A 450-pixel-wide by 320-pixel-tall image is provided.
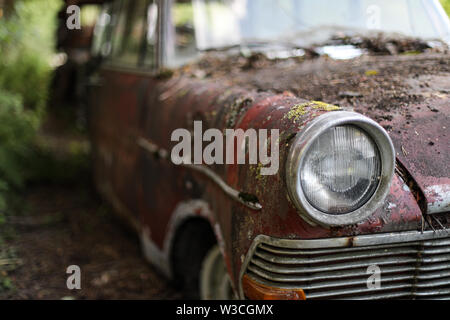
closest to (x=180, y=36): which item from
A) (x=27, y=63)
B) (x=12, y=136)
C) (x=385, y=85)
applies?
(x=385, y=85)

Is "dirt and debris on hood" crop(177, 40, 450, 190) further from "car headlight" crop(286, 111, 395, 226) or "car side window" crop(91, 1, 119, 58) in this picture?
"car side window" crop(91, 1, 119, 58)

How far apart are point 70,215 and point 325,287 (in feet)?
10.2

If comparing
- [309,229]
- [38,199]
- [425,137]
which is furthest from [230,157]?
[38,199]

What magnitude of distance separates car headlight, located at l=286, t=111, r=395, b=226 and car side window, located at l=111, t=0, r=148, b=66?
197cm

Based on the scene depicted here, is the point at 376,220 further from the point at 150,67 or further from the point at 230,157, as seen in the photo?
the point at 150,67

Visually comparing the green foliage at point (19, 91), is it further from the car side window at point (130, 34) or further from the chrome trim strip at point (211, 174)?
the chrome trim strip at point (211, 174)

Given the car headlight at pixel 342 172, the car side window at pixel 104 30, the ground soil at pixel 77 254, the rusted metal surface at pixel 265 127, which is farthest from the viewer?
the car side window at pixel 104 30

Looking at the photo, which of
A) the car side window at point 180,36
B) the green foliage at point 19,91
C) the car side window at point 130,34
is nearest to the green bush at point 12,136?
the green foliage at point 19,91

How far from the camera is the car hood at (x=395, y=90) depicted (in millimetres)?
1716

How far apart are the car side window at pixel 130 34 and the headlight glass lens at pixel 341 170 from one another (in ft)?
6.46

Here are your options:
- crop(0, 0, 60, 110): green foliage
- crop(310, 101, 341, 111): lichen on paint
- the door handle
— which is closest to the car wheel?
crop(310, 101, 341, 111): lichen on paint

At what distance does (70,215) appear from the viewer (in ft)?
14.2

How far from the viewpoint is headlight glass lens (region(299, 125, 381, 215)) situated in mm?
1583

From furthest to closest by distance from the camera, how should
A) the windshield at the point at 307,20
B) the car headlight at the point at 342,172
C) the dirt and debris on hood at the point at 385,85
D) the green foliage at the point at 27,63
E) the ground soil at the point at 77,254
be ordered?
the green foliage at the point at 27,63 → the ground soil at the point at 77,254 → the windshield at the point at 307,20 → the dirt and debris on hood at the point at 385,85 → the car headlight at the point at 342,172
